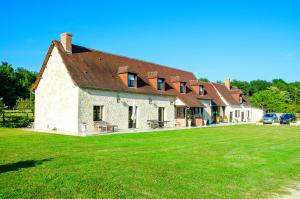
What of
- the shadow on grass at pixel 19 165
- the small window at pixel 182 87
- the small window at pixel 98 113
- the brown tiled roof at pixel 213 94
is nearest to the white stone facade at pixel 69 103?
the small window at pixel 98 113

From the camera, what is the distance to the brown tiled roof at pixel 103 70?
2480 centimetres

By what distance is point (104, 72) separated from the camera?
27594 mm

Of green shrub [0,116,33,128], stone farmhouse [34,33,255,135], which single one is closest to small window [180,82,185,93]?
stone farmhouse [34,33,255,135]

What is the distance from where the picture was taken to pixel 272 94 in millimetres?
69562

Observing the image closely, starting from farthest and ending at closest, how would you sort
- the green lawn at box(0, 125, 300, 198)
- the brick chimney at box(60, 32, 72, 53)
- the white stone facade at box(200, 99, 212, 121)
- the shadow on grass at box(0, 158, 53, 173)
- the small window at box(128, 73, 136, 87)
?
the white stone facade at box(200, 99, 212, 121) → the small window at box(128, 73, 136, 87) → the brick chimney at box(60, 32, 72, 53) → the shadow on grass at box(0, 158, 53, 173) → the green lawn at box(0, 125, 300, 198)

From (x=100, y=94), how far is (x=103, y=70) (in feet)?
11.2

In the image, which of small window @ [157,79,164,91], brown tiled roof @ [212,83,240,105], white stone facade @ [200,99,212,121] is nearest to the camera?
small window @ [157,79,164,91]

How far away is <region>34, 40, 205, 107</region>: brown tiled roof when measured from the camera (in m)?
24.8

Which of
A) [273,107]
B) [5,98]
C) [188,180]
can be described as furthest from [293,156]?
[5,98]

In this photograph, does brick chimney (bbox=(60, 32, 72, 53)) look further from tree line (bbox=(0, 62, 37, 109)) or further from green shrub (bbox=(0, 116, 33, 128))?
tree line (bbox=(0, 62, 37, 109))

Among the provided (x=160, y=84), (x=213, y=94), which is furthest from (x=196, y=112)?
(x=213, y=94)

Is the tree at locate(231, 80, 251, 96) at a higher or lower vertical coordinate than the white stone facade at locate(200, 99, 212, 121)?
higher

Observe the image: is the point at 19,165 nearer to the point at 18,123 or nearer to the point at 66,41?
the point at 66,41

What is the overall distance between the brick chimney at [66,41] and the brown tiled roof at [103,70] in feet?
1.29
